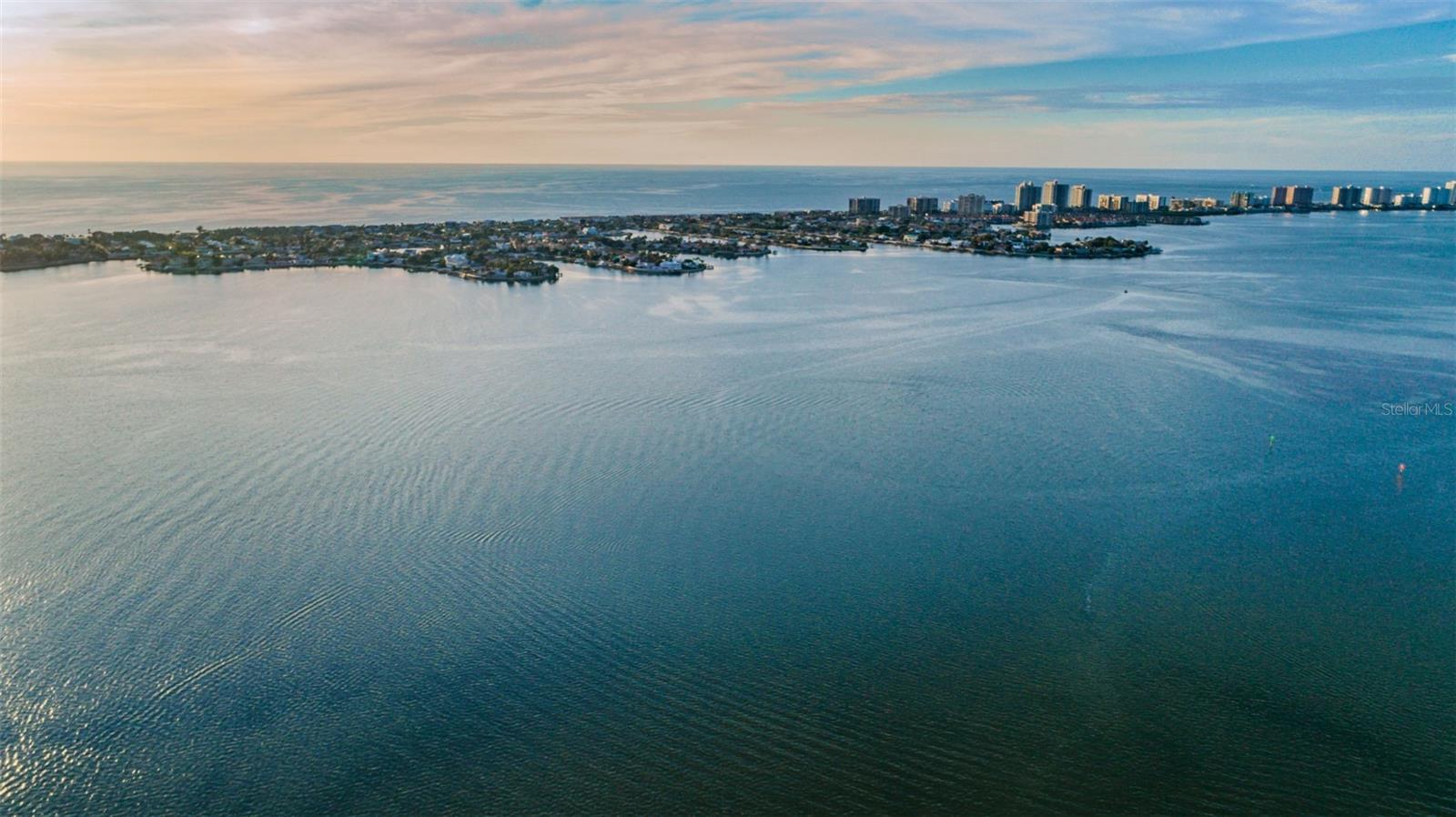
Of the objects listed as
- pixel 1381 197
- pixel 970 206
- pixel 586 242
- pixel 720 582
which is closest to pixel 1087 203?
pixel 970 206

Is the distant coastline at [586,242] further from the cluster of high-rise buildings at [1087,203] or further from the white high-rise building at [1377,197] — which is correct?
the white high-rise building at [1377,197]

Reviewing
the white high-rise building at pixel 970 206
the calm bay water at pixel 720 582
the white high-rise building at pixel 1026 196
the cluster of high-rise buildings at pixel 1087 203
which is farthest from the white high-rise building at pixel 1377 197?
the calm bay water at pixel 720 582

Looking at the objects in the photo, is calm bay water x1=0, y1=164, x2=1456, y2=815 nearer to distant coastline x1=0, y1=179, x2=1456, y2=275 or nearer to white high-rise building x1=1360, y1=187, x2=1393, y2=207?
distant coastline x1=0, y1=179, x2=1456, y2=275

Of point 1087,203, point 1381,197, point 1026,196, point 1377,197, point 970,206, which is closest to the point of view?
point 970,206

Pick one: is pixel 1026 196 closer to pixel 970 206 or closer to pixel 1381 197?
pixel 970 206

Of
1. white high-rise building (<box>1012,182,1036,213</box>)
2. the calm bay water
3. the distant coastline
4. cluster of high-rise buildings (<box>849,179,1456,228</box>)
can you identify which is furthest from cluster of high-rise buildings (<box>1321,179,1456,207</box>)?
the calm bay water
